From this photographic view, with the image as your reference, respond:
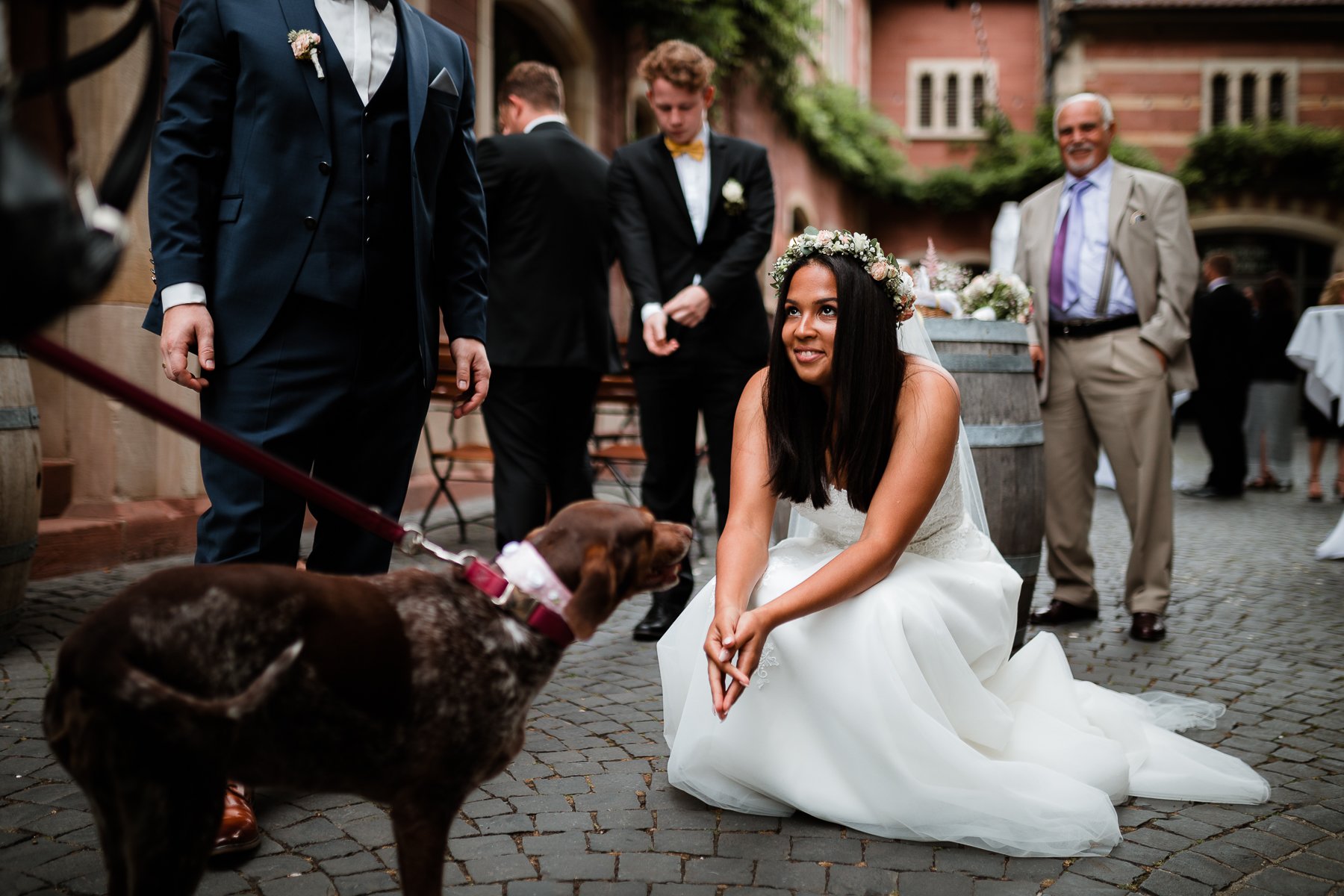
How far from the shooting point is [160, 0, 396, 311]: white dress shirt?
2680mm

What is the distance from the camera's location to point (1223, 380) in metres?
10.6

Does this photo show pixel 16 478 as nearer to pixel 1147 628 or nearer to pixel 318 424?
pixel 318 424

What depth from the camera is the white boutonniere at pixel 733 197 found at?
15.4ft

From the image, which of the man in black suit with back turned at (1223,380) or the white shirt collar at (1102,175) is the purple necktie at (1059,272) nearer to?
the white shirt collar at (1102,175)

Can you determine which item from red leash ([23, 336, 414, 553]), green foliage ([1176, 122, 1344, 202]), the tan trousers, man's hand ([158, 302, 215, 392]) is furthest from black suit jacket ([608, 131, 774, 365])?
green foliage ([1176, 122, 1344, 202])

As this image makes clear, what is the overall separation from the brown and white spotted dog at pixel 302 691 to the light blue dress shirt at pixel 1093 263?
3.80m

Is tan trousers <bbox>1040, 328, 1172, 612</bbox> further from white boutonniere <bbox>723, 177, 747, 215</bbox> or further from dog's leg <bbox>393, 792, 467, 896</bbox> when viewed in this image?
dog's leg <bbox>393, 792, 467, 896</bbox>

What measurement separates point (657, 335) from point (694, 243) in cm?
53

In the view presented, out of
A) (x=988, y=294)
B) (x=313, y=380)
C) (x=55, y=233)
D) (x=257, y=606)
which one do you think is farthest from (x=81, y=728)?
(x=988, y=294)

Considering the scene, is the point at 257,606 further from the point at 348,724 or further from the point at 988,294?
the point at 988,294

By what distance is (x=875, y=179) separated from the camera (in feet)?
84.1

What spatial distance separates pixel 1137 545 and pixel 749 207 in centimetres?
237

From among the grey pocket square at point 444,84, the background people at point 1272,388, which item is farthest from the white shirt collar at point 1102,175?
the background people at point 1272,388

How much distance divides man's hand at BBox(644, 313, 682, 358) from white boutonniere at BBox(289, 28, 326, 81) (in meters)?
2.08
